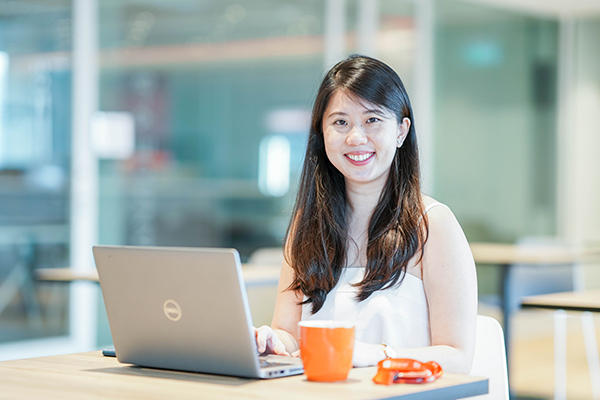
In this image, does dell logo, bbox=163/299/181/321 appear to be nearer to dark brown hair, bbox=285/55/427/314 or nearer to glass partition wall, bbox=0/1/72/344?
dark brown hair, bbox=285/55/427/314

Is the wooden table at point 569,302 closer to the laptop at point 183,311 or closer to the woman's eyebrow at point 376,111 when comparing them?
the woman's eyebrow at point 376,111

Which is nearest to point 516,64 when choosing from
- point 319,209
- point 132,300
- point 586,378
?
point 586,378

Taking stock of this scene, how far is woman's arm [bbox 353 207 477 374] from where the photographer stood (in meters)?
1.67

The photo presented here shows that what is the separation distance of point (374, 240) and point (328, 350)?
1.78ft

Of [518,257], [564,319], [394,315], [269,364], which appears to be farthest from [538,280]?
[269,364]

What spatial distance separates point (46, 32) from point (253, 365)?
3.74m

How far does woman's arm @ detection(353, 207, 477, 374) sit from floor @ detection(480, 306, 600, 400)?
2346 mm

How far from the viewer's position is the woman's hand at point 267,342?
5.33ft

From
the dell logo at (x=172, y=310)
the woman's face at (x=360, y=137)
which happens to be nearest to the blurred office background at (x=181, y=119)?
the woman's face at (x=360, y=137)

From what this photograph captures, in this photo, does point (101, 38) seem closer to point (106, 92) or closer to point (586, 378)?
point (106, 92)

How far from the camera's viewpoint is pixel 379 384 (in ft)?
4.48

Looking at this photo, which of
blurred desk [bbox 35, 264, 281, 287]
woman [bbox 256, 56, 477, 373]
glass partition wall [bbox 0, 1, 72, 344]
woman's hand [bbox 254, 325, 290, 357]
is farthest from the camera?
glass partition wall [bbox 0, 1, 72, 344]

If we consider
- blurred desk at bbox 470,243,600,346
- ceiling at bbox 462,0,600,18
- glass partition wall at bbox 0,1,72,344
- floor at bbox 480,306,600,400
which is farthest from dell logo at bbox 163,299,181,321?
ceiling at bbox 462,0,600,18

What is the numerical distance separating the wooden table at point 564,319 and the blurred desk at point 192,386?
1.57 meters
